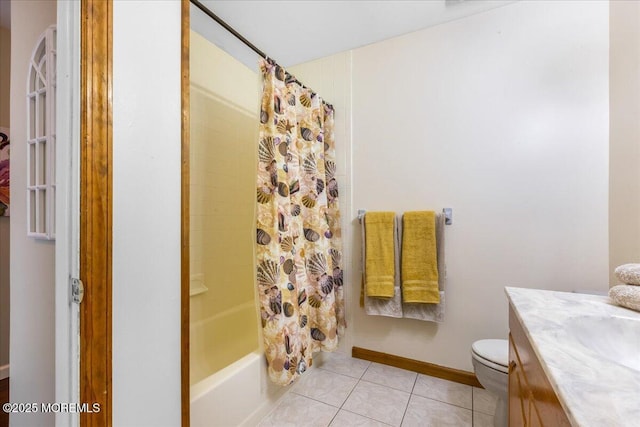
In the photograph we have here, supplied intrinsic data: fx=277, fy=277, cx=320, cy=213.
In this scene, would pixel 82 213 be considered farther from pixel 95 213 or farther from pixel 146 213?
pixel 146 213

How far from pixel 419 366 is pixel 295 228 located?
1299 millimetres

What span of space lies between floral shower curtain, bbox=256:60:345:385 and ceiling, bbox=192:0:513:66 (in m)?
0.22

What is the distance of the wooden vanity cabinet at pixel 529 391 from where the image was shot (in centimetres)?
52

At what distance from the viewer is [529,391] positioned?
72 centimetres

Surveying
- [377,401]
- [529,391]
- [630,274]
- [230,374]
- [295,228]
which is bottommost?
[377,401]

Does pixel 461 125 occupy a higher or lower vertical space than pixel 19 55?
lower

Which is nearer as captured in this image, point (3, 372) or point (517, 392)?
point (517, 392)

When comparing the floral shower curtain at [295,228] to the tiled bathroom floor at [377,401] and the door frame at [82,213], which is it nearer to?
the tiled bathroom floor at [377,401]

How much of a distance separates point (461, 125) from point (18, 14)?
2386 millimetres

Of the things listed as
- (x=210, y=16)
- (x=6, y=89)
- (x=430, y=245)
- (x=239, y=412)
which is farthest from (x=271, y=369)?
(x=6, y=89)

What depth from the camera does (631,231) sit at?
52.6 inches

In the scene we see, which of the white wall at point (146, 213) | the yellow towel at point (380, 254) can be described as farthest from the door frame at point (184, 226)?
the yellow towel at point (380, 254)

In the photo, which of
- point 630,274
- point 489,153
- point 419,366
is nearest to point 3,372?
point 419,366

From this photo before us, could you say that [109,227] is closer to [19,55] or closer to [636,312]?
[19,55]
